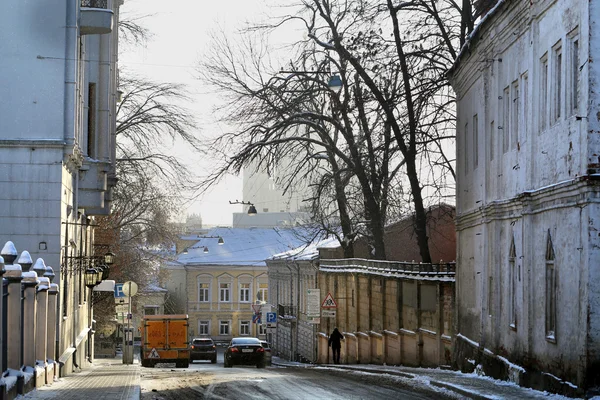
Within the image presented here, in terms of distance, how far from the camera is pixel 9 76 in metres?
23.0

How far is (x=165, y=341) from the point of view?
4356 centimetres

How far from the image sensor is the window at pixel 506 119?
2219cm

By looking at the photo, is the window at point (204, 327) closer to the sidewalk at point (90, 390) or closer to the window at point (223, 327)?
the window at point (223, 327)

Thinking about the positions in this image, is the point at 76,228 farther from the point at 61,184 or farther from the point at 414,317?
the point at 414,317

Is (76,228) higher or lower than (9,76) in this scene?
lower

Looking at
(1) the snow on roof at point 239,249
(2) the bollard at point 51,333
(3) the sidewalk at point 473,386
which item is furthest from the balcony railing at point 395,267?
(1) the snow on roof at point 239,249

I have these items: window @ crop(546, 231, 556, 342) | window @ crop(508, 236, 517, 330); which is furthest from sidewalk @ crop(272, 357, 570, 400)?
window @ crop(508, 236, 517, 330)

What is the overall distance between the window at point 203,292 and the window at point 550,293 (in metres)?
82.4

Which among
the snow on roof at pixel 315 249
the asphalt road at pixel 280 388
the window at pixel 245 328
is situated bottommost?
the window at pixel 245 328

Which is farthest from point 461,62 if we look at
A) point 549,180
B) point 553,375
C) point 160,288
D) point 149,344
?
point 160,288

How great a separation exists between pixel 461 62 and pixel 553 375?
11.3 metres

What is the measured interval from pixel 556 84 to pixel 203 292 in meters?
83.4

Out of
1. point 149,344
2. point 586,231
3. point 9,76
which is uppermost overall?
point 9,76

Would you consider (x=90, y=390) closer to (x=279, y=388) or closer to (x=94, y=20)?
(x=279, y=388)
